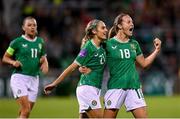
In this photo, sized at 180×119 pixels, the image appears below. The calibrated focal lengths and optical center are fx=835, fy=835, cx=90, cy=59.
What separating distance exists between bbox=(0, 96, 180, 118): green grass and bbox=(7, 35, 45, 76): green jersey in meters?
5.13

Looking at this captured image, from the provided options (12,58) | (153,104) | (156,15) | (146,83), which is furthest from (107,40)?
(156,15)

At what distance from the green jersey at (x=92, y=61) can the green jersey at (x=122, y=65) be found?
190mm

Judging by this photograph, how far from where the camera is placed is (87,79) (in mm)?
14602

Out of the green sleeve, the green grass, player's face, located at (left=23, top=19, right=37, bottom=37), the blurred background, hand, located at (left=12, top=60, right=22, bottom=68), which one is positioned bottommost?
the green grass

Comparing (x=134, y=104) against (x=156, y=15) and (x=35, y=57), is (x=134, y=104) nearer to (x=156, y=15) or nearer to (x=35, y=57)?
(x=35, y=57)

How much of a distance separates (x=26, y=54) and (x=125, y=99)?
10.7 ft

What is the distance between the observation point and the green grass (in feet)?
74.6

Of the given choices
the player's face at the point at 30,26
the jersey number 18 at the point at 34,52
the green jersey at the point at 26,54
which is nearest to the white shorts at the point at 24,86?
the green jersey at the point at 26,54

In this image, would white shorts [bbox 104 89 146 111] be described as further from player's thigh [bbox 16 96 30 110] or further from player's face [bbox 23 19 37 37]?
player's face [bbox 23 19 37 37]

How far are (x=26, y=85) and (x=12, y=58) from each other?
1351 millimetres

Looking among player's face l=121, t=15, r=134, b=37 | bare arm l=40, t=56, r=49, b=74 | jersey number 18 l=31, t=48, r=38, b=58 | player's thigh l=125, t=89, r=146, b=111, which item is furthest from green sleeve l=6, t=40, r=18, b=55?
player's thigh l=125, t=89, r=146, b=111

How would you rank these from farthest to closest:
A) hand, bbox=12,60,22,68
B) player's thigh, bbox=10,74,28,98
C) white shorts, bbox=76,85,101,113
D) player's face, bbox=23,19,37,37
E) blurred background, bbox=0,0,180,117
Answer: blurred background, bbox=0,0,180,117 → player's face, bbox=23,19,37,37 → player's thigh, bbox=10,74,28,98 → hand, bbox=12,60,22,68 → white shorts, bbox=76,85,101,113

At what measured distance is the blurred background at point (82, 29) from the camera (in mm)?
29719

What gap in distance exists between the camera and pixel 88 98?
14484 mm
